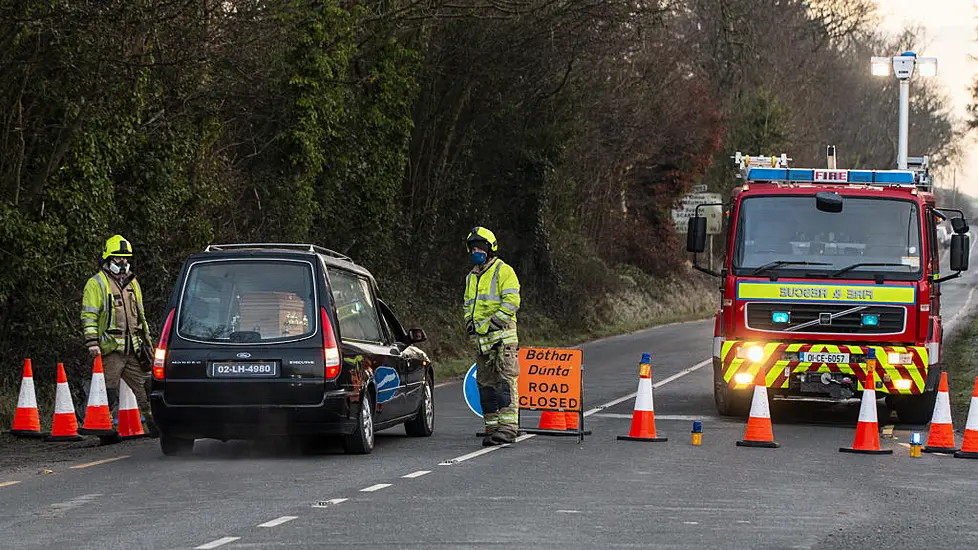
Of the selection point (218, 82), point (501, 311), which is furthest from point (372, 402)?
point (218, 82)

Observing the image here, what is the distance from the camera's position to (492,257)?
1533 cm

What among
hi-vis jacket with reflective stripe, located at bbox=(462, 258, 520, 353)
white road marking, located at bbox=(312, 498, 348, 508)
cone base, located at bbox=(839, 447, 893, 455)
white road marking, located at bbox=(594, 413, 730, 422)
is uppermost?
hi-vis jacket with reflective stripe, located at bbox=(462, 258, 520, 353)

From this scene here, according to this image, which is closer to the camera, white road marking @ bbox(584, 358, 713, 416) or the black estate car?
the black estate car

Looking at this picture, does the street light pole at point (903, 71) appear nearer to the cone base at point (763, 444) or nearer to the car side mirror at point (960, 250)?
the car side mirror at point (960, 250)

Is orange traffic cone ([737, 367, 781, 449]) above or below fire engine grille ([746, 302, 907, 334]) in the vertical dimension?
below

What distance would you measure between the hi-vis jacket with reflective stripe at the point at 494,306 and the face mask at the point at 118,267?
372 cm

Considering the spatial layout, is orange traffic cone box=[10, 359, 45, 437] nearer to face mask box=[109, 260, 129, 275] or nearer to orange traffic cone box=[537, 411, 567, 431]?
face mask box=[109, 260, 129, 275]

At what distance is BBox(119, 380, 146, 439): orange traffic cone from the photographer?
15680 millimetres

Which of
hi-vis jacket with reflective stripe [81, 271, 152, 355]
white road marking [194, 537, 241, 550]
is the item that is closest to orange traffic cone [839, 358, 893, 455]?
hi-vis jacket with reflective stripe [81, 271, 152, 355]

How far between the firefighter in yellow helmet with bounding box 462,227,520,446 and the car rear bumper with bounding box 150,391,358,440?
191cm

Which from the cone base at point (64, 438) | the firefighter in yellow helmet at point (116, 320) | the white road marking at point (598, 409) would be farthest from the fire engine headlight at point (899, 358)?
the cone base at point (64, 438)

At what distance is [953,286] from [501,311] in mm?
68141

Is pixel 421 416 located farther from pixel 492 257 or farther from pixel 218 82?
pixel 218 82

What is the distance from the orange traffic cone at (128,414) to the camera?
51.4 ft
